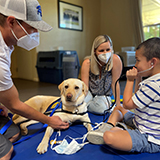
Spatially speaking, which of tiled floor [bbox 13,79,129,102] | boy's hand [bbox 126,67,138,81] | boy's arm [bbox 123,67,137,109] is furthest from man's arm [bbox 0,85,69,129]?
tiled floor [bbox 13,79,129,102]

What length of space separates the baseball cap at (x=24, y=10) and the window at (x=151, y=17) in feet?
15.0

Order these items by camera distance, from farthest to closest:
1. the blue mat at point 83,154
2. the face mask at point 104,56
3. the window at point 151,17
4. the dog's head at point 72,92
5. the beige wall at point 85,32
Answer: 1. the beige wall at point 85,32
2. the window at point 151,17
3. the face mask at point 104,56
4. the dog's head at point 72,92
5. the blue mat at point 83,154

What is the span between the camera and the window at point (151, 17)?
4422mm

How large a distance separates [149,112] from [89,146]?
0.56 metres

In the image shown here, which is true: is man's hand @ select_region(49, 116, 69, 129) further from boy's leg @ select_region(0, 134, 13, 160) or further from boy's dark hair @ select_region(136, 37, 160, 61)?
boy's dark hair @ select_region(136, 37, 160, 61)

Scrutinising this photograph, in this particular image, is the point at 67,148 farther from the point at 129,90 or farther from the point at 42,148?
the point at 129,90

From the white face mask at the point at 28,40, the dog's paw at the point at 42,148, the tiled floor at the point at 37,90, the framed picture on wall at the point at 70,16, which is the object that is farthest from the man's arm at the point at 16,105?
the framed picture on wall at the point at 70,16

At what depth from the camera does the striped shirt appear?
0.91m

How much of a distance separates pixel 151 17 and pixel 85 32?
7.71ft

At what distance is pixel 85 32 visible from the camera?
5.61 meters

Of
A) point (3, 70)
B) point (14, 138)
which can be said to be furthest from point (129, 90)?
point (14, 138)

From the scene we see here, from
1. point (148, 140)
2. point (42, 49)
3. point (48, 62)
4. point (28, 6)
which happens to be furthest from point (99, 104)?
point (42, 49)

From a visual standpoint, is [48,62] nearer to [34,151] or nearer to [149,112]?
[34,151]

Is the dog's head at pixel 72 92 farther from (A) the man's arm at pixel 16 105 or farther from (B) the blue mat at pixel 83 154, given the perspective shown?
(B) the blue mat at pixel 83 154
